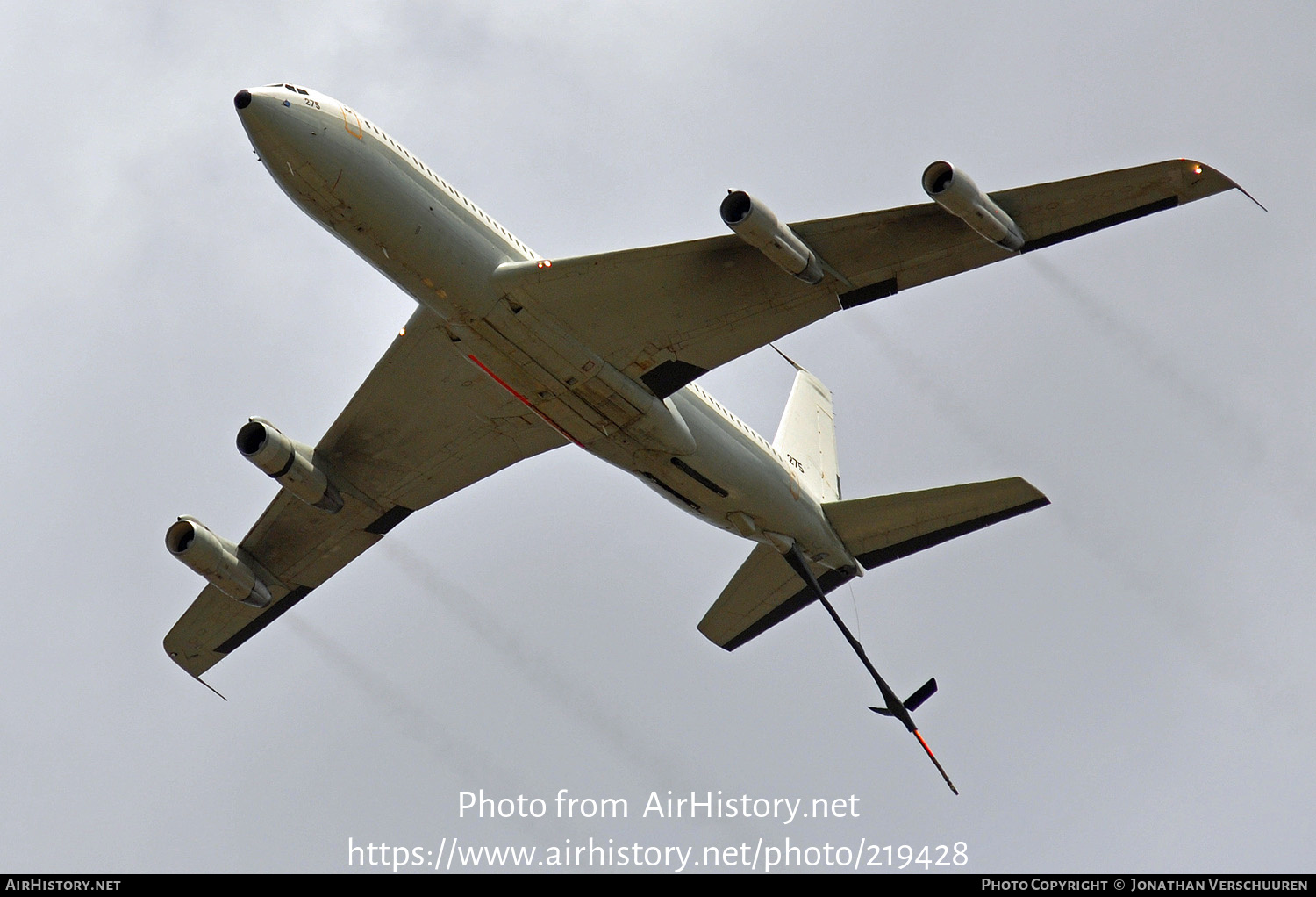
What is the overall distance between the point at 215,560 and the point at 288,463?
381 cm

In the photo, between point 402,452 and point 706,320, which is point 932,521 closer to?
point 706,320

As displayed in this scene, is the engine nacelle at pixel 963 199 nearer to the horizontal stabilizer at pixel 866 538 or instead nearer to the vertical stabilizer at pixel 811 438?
the horizontal stabilizer at pixel 866 538

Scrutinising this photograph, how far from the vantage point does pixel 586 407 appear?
116ft

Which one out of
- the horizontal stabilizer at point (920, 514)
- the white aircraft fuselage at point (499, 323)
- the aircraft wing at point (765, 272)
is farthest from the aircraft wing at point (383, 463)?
the horizontal stabilizer at point (920, 514)

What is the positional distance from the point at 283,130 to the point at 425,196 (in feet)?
10.4

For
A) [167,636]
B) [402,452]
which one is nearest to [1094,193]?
[402,452]

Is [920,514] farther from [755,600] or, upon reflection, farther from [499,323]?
[499,323]

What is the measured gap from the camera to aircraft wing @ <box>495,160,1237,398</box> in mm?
32156

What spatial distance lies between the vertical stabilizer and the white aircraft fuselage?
5.89 ft

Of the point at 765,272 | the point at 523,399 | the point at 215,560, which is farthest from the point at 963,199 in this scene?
the point at 215,560

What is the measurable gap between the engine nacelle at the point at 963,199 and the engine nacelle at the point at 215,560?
66.7 feet

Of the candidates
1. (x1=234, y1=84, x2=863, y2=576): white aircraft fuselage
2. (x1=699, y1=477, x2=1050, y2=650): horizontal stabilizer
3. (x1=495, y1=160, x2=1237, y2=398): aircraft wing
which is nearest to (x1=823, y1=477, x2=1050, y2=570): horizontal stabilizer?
(x1=699, y1=477, x2=1050, y2=650): horizontal stabilizer

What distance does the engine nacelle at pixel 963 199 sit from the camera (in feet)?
102

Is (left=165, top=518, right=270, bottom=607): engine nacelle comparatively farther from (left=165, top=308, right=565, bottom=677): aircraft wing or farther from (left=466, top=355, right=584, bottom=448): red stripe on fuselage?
(left=466, top=355, right=584, bottom=448): red stripe on fuselage
